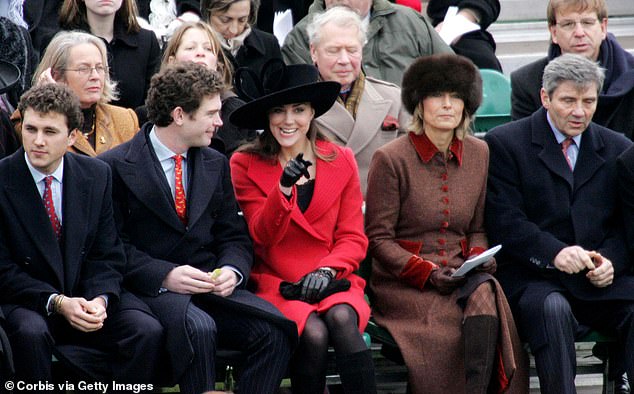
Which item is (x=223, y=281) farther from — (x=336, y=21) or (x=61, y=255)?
(x=336, y=21)

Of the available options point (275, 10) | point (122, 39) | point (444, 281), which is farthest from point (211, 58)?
point (444, 281)

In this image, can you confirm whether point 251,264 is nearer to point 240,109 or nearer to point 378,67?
point 240,109

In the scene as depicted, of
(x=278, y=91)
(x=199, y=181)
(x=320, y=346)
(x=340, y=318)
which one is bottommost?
(x=320, y=346)

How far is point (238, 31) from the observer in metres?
7.62

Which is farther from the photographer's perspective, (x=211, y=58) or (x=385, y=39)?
(x=385, y=39)

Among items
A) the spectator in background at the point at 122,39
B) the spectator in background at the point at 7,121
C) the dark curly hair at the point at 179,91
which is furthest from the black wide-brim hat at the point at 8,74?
the dark curly hair at the point at 179,91

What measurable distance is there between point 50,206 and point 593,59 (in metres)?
3.24

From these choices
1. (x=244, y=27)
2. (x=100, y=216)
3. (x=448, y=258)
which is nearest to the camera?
(x=100, y=216)

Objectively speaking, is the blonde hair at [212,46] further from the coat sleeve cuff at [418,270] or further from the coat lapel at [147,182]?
the coat sleeve cuff at [418,270]

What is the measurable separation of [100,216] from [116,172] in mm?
269

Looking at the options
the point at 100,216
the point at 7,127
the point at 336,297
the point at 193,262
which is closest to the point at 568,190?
the point at 336,297

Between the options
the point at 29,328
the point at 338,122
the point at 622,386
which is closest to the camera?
the point at 29,328

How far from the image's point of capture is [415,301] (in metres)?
6.19

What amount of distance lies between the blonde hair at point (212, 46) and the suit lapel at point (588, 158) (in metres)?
1.91
